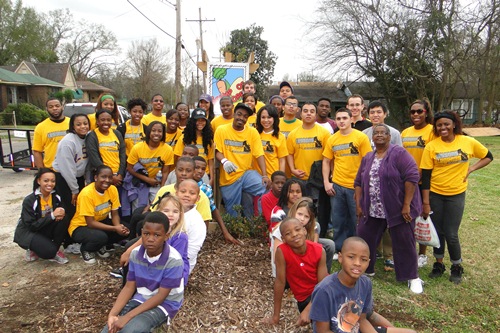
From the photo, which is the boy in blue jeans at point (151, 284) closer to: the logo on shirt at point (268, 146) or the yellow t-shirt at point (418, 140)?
the logo on shirt at point (268, 146)

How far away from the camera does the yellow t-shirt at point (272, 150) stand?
5.29 m

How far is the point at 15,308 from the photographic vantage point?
3.63m

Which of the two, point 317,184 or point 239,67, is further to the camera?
point 239,67

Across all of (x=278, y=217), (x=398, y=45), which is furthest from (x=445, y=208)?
(x=398, y=45)

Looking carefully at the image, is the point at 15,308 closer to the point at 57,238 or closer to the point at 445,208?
the point at 57,238

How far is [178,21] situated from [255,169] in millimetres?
16395

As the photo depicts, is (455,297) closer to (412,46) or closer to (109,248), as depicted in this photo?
(109,248)

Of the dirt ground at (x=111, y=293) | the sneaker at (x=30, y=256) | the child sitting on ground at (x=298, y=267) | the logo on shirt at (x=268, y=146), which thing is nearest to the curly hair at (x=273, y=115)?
the logo on shirt at (x=268, y=146)

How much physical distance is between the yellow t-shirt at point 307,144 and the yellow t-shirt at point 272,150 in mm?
101

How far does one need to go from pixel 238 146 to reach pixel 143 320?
2817 mm

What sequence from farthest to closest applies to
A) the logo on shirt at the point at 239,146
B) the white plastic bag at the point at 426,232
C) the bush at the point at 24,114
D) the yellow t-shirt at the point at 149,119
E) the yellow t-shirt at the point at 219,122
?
the bush at the point at 24,114 → the yellow t-shirt at the point at 149,119 → the yellow t-shirt at the point at 219,122 → the logo on shirt at the point at 239,146 → the white plastic bag at the point at 426,232

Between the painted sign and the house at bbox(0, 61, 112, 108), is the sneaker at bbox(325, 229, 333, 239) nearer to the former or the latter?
the painted sign

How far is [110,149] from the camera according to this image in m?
5.09

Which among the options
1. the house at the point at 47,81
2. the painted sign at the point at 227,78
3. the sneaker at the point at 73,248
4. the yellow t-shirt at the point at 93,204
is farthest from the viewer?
the house at the point at 47,81
